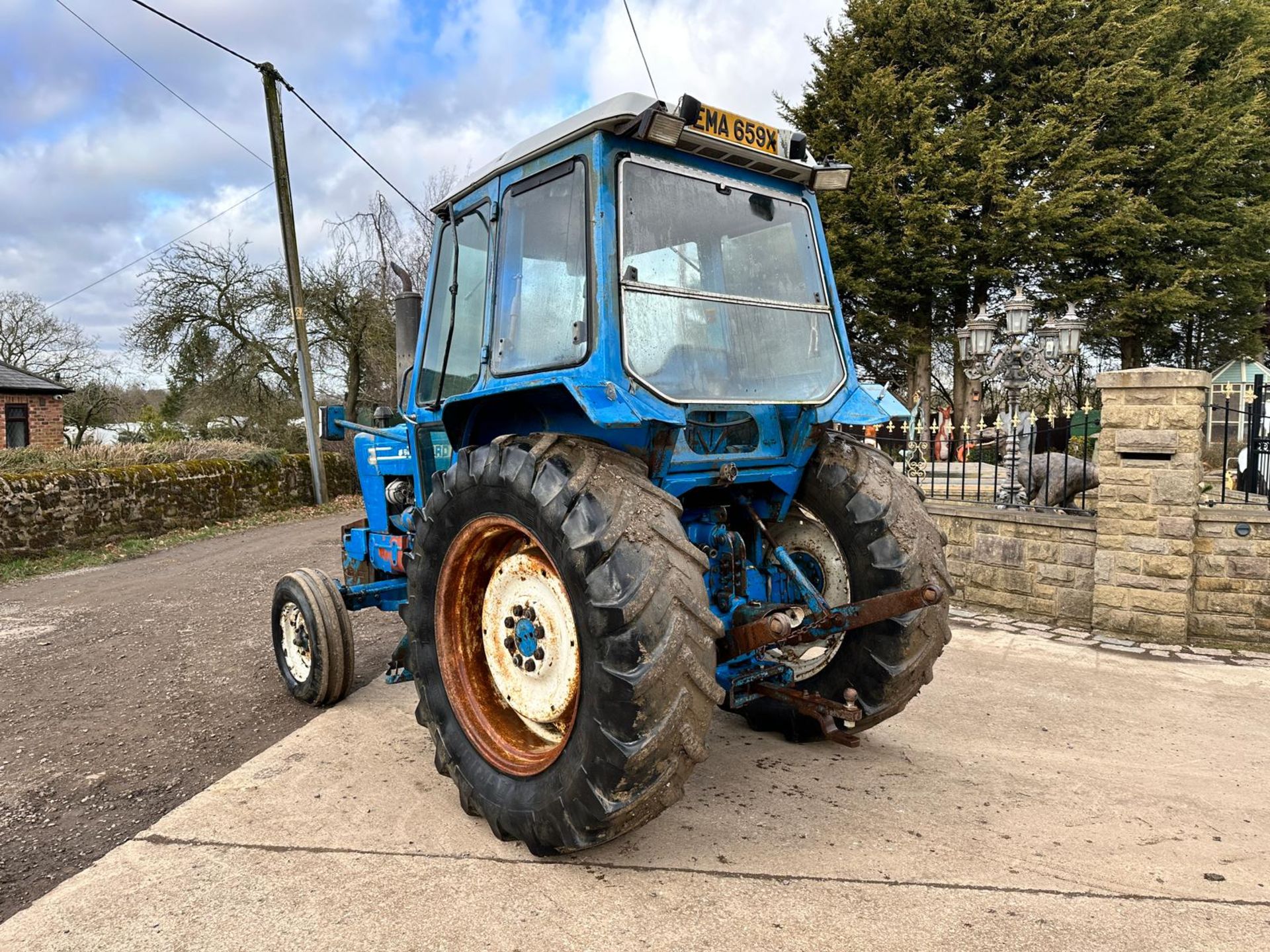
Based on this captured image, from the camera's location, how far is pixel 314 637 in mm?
4152

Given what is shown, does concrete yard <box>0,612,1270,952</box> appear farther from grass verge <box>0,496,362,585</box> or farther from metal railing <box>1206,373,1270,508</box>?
grass verge <box>0,496,362,585</box>

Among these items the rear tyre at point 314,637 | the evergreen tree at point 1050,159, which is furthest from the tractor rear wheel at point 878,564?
the evergreen tree at point 1050,159

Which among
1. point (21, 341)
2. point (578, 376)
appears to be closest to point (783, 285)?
point (578, 376)

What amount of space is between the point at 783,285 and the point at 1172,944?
259 cm

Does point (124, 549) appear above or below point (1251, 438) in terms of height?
below

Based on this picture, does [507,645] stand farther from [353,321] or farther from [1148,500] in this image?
[353,321]

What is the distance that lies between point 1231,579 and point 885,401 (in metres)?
3.72

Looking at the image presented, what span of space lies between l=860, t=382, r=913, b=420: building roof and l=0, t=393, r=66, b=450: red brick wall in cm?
2110

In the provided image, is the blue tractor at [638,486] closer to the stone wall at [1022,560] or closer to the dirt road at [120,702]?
the dirt road at [120,702]

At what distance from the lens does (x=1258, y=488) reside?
979 centimetres

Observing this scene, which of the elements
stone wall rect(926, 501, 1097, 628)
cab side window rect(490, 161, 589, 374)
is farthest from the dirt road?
stone wall rect(926, 501, 1097, 628)

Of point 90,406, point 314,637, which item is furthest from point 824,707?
point 90,406

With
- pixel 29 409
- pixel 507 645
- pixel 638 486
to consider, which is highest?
pixel 29 409

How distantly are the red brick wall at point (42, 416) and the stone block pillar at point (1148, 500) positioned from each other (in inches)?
847
